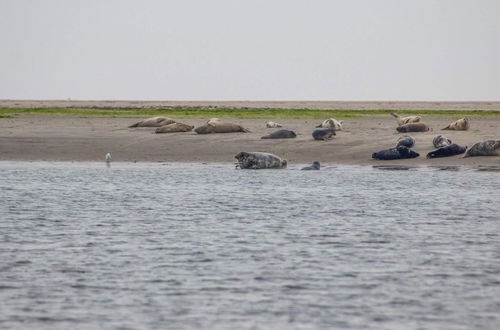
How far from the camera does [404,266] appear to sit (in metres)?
9.88

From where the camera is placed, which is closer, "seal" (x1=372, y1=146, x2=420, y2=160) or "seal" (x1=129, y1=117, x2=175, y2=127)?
"seal" (x1=372, y1=146, x2=420, y2=160)

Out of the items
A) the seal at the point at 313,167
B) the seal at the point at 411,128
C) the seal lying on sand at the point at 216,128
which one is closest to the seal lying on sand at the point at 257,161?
the seal at the point at 313,167

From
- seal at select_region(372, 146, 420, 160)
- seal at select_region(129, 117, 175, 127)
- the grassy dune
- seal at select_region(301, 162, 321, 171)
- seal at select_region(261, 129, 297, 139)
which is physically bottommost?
seal at select_region(301, 162, 321, 171)

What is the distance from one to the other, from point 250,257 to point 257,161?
1499 centimetres

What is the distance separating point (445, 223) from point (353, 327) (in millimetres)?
6720

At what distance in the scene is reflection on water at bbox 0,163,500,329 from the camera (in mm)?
7695

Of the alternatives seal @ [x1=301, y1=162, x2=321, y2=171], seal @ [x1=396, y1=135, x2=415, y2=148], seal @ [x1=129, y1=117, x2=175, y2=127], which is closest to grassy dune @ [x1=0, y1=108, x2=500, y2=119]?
seal @ [x1=129, y1=117, x2=175, y2=127]

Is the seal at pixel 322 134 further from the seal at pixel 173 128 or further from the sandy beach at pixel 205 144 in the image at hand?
the seal at pixel 173 128

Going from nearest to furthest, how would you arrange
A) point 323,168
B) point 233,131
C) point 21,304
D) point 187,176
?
point 21,304
point 187,176
point 323,168
point 233,131

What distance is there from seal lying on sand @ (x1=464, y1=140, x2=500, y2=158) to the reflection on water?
263 inches

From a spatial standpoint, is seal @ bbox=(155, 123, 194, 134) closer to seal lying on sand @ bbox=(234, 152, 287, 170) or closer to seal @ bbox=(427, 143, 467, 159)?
seal lying on sand @ bbox=(234, 152, 287, 170)

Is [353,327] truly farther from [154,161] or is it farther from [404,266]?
[154,161]

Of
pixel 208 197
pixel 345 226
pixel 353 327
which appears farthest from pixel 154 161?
pixel 353 327

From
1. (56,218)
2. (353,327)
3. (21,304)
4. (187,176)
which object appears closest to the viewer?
(353,327)
